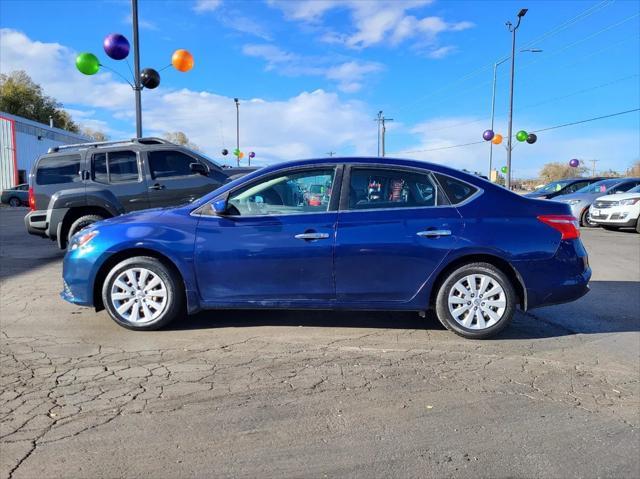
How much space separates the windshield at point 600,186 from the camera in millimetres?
16500

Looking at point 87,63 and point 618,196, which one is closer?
point 87,63

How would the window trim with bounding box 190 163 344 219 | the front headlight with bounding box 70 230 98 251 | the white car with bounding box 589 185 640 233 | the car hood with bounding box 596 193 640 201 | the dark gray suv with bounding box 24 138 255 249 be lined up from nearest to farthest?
the window trim with bounding box 190 163 344 219, the front headlight with bounding box 70 230 98 251, the dark gray suv with bounding box 24 138 255 249, the white car with bounding box 589 185 640 233, the car hood with bounding box 596 193 640 201

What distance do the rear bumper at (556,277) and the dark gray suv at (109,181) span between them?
19.2 ft

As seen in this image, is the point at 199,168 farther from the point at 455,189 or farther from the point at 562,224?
the point at 562,224

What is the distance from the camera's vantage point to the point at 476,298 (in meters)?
A: 4.73

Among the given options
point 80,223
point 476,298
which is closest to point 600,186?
point 476,298

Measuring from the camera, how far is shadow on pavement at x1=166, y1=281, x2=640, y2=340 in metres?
5.13

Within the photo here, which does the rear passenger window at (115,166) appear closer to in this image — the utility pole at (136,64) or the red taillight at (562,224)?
the utility pole at (136,64)

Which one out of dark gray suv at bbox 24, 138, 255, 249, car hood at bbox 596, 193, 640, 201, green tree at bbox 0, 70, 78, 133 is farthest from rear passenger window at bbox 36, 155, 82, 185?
green tree at bbox 0, 70, 78, 133

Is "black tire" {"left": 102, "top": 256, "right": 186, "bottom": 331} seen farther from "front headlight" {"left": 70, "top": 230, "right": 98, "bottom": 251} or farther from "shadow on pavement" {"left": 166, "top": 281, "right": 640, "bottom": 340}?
"front headlight" {"left": 70, "top": 230, "right": 98, "bottom": 251}

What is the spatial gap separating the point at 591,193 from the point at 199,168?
13195 millimetres

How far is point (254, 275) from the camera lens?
186 inches

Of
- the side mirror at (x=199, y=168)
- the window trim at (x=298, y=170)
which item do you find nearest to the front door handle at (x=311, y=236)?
the window trim at (x=298, y=170)

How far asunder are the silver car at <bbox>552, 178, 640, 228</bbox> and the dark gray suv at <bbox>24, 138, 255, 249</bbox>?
12119mm
